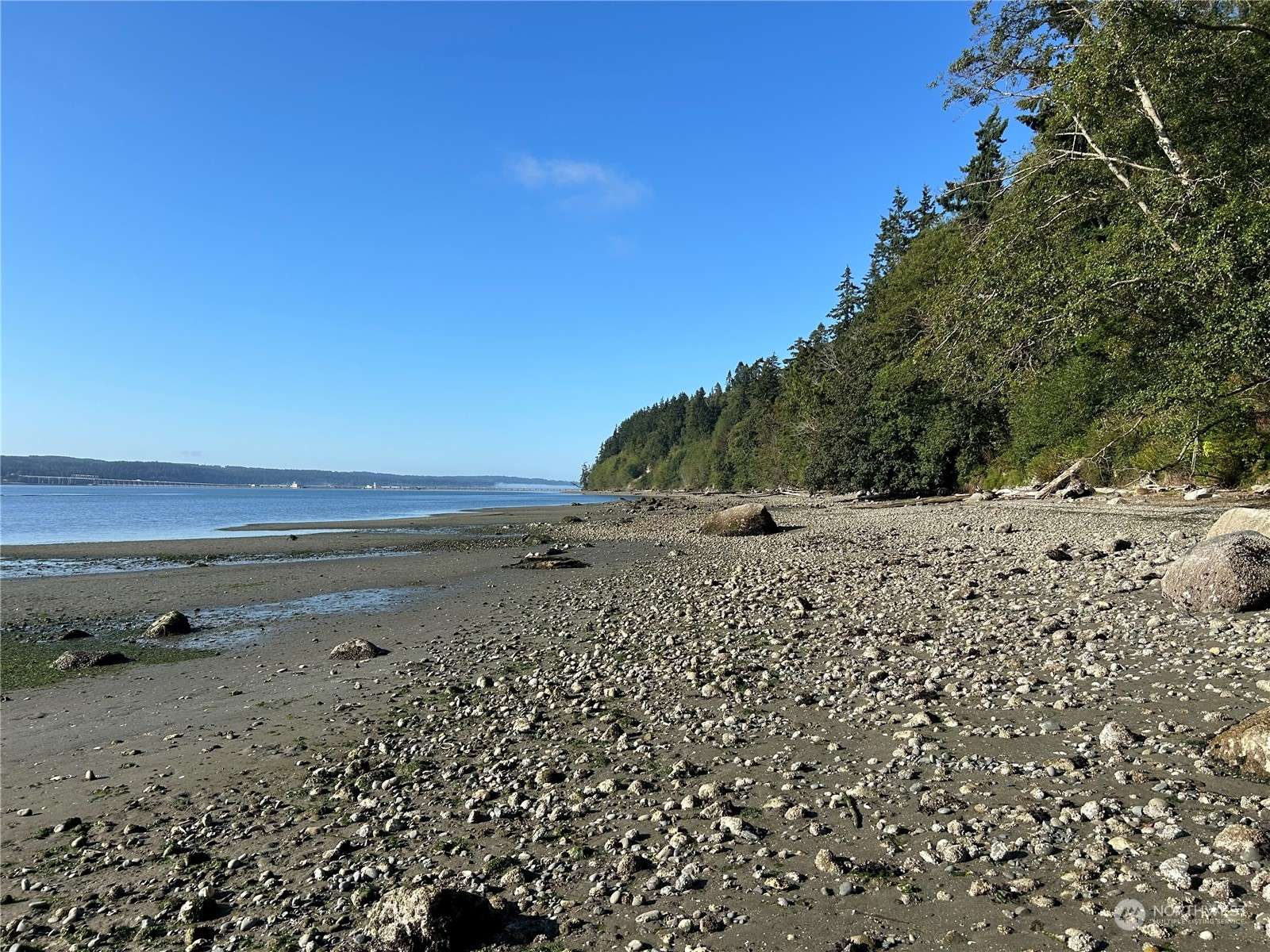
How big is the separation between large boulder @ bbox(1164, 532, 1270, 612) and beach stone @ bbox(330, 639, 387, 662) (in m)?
14.1

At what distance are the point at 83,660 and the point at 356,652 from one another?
227 inches

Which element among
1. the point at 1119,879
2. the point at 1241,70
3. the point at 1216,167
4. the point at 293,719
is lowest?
the point at 293,719

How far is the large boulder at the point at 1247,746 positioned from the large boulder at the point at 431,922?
229 inches

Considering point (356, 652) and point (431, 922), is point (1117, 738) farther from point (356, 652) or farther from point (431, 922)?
point (356, 652)

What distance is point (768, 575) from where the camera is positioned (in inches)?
741

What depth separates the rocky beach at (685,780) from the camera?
413 centimetres

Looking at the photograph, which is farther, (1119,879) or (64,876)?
(64,876)

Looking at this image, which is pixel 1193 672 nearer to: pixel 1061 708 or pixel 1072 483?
pixel 1061 708

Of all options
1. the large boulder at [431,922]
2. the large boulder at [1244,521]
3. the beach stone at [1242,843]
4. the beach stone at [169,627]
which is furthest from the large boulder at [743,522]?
the large boulder at [431,922]

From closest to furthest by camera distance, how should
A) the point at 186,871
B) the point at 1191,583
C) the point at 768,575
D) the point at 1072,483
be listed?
the point at 186,871, the point at 1191,583, the point at 768,575, the point at 1072,483

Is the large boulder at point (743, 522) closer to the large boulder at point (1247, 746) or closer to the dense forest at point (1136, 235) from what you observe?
the dense forest at point (1136, 235)

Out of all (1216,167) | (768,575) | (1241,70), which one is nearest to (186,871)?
(768,575)

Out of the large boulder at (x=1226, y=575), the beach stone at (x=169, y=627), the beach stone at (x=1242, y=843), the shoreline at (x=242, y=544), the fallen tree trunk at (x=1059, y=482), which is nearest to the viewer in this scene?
the beach stone at (x=1242, y=843)

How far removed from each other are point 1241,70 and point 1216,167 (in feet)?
9.94
